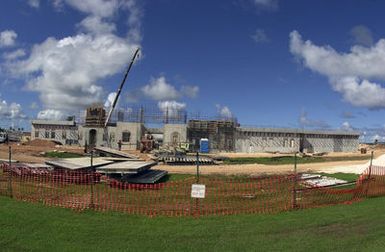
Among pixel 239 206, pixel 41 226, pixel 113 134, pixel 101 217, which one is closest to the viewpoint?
pixel 41 226

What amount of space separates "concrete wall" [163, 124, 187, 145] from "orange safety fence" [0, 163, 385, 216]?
4816cm

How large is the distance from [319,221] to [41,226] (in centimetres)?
734

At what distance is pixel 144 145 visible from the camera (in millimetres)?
65125

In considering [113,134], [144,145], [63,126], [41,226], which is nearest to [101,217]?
[41,226]

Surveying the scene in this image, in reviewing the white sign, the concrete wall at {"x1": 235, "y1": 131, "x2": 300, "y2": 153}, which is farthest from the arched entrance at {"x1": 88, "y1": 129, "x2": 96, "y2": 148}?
the white sign

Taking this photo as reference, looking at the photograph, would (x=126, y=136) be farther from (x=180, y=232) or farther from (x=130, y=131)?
(x=180, y=232)

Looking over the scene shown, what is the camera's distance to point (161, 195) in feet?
63.0

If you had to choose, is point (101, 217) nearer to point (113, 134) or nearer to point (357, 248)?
point (357, 248)

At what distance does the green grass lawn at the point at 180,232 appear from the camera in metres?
10.3

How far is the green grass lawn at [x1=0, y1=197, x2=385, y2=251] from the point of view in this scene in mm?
10305

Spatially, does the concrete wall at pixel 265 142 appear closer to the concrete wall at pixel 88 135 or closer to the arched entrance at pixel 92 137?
the concrete wall at pixel 88 135

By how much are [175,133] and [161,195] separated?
54337 mm

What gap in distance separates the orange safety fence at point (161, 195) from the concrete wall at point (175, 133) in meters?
48.2

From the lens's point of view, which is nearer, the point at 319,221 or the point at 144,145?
the point at 319,221
